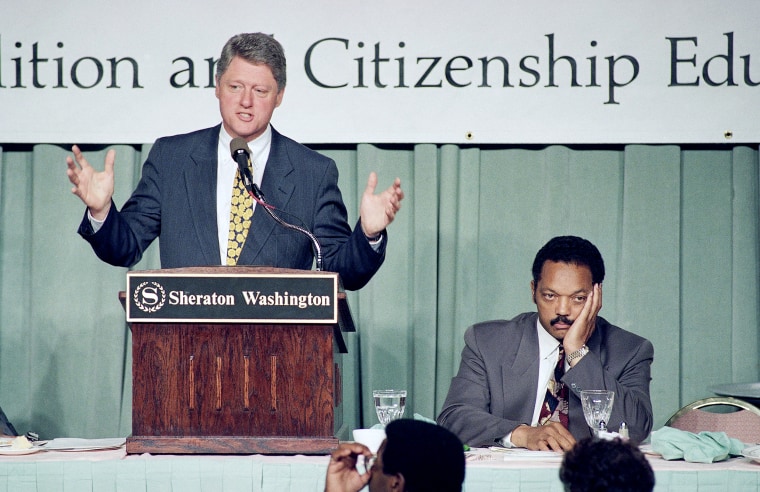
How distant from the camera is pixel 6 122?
4320mm

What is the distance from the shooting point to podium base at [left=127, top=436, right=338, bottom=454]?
232 cm

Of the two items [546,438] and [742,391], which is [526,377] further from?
[742,391]

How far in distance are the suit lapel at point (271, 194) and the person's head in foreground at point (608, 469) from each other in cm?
145

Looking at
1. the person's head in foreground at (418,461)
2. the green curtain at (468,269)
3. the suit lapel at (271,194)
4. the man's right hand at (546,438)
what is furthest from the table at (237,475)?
the green curtain at (468,269)

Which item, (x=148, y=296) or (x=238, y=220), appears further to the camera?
(x=238, y=220)

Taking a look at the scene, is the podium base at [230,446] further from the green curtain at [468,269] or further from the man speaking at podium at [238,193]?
the green curtain at [468,269]

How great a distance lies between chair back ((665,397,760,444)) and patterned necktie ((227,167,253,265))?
1.45m

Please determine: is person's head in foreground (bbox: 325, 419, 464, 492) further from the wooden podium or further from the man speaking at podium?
the man speaking at podium

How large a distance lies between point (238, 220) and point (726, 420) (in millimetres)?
1656

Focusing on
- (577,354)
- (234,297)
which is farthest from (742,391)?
(234,297)

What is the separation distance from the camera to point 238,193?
2.94 metres

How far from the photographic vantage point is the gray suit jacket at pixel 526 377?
2838 mm

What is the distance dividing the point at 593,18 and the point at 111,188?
8.13 feet

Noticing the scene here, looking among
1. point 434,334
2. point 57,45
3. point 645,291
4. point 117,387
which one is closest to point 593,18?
point 645,291
